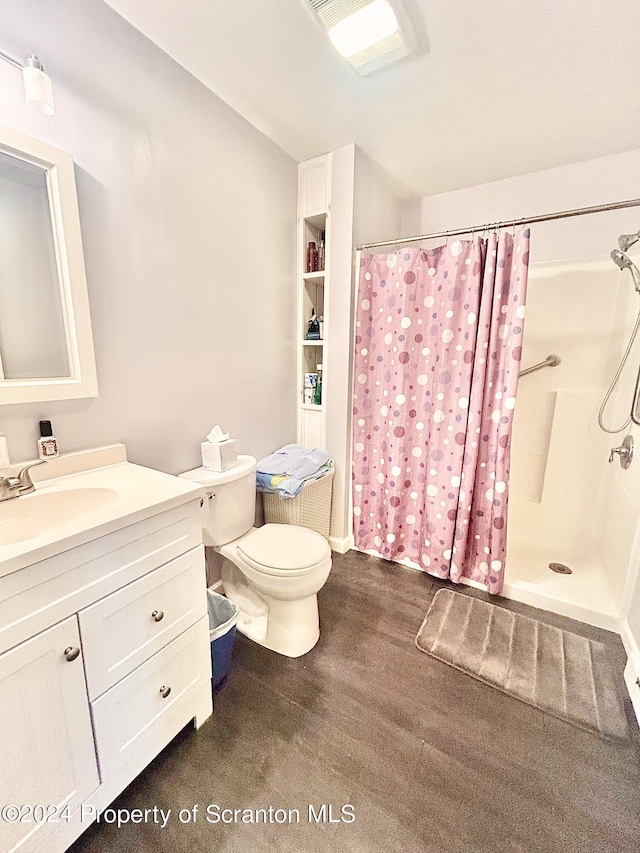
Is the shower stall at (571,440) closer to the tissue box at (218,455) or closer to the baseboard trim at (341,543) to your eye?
the baseboard trim at (341,543)

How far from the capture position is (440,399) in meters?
1.87

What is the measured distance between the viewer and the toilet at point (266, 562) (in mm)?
1420

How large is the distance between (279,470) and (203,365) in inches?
25.7

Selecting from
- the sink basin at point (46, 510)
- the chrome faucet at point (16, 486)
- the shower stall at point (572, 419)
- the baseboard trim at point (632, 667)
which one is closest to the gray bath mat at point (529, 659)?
the baseboard trim at point (632, 667)

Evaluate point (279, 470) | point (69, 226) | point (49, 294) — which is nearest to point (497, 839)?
point (279, 470)

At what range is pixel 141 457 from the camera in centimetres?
140

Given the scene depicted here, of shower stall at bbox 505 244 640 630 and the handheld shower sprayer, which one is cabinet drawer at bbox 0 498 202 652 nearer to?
shower stall at bbox 505 244 640 630

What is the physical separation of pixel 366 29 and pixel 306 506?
6.39 feet

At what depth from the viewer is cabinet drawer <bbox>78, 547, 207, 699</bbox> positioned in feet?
2.80

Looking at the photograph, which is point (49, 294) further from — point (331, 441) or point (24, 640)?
point (331, 441)

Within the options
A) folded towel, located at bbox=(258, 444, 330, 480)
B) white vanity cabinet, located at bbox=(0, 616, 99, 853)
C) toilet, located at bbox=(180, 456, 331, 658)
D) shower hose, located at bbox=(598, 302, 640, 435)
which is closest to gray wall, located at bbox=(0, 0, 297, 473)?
folded towel, located at bbox=(258, 444, 330, 480)

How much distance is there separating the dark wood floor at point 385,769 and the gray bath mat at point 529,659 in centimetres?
5

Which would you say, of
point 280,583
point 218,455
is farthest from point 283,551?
point 218,455

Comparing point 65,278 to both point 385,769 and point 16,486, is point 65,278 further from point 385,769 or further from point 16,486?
point 385,769
